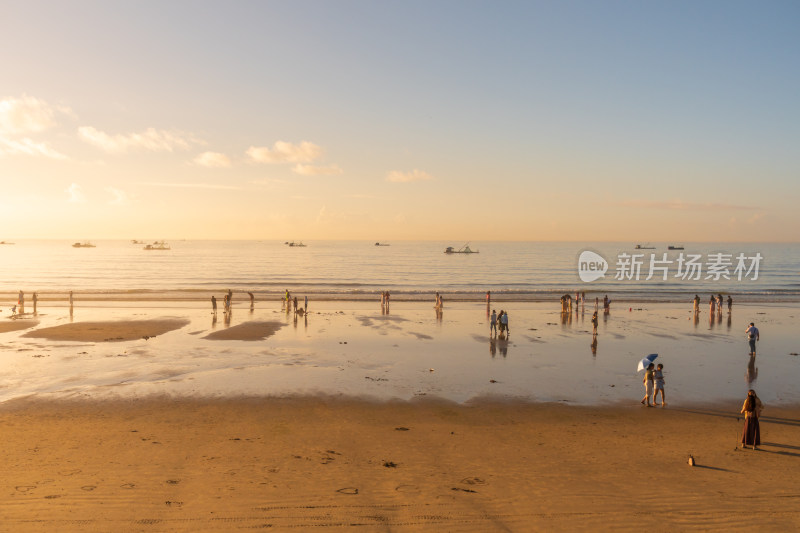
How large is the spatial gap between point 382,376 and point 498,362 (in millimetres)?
6084

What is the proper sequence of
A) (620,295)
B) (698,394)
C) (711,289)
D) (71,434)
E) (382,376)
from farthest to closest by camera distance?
1. (711,289)
2. (620,295)
3. (382,376)
4. (698,394)
5. (71,434)

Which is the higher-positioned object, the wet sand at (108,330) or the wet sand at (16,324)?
the wet sand at (108,330)

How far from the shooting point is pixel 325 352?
26.3 metres

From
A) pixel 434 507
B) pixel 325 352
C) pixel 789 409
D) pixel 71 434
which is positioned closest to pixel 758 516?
pixel 434 507

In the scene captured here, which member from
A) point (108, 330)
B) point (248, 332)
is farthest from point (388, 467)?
point (108, 330)

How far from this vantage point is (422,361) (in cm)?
2441

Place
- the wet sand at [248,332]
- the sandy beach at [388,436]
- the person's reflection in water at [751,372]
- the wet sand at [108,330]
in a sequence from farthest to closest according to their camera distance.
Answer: the wet sand at [248,332] < the wet sand at [108,330] < the person's reflection in water at [751,372] < the sandy beach at [388,436]

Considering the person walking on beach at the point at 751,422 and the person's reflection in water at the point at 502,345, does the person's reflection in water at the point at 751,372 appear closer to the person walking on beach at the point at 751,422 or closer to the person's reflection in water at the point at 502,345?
the person walking on beach at the point at 751,422

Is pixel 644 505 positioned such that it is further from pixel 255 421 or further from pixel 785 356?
pixel 785 356

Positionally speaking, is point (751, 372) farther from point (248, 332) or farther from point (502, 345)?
point (248, 332)

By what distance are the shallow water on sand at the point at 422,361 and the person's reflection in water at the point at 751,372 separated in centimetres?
5

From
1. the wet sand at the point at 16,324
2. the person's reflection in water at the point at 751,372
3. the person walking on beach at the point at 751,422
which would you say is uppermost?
the person walking on beach at the point at 751,422

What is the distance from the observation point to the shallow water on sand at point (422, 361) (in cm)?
1934

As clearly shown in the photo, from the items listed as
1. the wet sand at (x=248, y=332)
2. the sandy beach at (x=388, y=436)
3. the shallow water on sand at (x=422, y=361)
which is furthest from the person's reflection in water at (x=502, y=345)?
the wet sand at (x=248, y=332)
